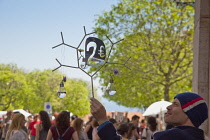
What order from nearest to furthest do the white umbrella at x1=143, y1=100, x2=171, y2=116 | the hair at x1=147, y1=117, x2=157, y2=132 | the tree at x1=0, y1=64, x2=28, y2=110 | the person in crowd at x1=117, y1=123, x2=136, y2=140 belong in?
the person in crowd at x1=117, y1=123, x2=136, y2=140, the hair at x1=147, y1=117, x2=157, y2=132, the white umbrella at x1=143, y1=100, x2=171, y2=116, the tree at x1=0, y1=64, x2=28, y2=110

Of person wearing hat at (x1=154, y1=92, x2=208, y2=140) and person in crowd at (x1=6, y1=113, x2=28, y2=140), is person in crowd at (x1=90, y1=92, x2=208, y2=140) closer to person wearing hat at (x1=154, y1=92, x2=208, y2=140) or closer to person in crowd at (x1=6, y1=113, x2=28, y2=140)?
person wearing hat at (x1=154, y1=92, x2=208, y2=140)

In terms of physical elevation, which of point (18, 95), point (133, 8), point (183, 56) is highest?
point (133, 8)

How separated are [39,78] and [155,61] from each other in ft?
237

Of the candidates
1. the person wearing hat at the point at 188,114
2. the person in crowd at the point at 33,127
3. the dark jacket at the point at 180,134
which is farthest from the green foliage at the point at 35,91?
the dark jacket at the point at 180,134

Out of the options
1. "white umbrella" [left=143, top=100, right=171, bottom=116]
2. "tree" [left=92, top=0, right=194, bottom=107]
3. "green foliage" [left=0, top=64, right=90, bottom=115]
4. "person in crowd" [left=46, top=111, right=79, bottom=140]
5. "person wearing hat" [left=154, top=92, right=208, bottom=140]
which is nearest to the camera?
"person wearing hat" [left=154, top=92, right=208, bottom=140]

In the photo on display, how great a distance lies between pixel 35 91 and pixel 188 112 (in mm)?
93701

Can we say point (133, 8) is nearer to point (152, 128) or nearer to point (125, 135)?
point (152, 128)

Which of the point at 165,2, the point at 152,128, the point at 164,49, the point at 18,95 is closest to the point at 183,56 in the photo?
the point at 164,49

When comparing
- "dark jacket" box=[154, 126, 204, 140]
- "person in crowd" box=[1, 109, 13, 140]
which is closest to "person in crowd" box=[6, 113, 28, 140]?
"person in crowd" box=[1, 109, 13, 140]

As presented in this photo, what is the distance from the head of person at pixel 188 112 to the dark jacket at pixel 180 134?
73 mm

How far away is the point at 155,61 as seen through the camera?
2884cm

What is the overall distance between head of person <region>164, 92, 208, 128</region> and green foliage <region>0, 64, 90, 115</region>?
265 feet

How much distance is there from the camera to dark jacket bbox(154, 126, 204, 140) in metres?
3.34

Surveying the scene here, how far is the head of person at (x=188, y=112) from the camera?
3502mm
